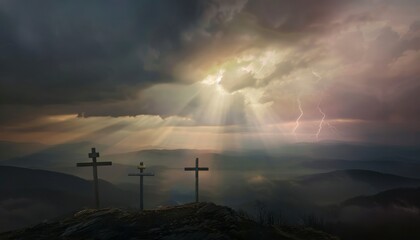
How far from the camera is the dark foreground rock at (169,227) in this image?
622 inches

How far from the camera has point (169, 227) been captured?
1664 cm

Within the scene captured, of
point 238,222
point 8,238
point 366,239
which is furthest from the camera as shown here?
point 366,239

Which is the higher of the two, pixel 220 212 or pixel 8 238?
pixel 220 212

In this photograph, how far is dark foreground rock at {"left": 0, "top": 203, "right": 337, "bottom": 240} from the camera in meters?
15.8

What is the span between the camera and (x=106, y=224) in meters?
17.9

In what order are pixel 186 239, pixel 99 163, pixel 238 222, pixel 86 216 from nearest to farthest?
1. pixel 186 239
2. pixel 238 222
3. pixel 86 216
4. pixel 99 163

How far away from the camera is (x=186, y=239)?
15266 millimetres

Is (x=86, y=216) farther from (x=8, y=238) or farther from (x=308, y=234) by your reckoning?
(x=308, y=234)

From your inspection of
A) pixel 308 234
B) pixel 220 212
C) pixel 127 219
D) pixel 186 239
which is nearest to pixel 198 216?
pixel 220 212

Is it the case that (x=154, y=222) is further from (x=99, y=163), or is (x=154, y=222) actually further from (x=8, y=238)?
(x=99, y=163)

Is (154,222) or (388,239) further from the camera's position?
(388,239)

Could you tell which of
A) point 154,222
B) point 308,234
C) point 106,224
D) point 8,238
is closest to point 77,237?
point 106,224

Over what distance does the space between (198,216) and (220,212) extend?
3.41 ft

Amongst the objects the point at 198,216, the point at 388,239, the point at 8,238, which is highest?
the point at 198,216
